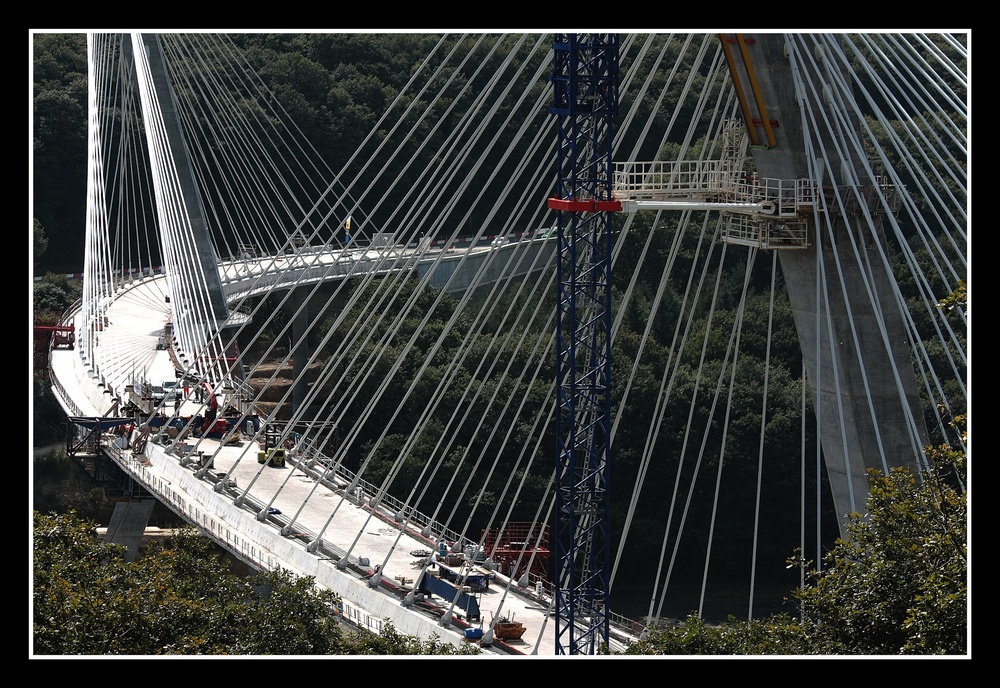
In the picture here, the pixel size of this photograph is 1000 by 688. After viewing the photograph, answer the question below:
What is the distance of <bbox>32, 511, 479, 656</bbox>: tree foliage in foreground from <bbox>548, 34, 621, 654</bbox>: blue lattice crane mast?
283cm

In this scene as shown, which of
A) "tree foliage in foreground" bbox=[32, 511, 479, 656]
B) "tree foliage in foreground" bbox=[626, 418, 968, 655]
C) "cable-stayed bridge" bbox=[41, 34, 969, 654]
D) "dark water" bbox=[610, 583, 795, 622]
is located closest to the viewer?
"tree foliage in foreground" bbox=[626, 418, 968, 655]

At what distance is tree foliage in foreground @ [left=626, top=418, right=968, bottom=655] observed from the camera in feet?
64.2

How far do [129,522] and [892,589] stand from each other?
100 feet

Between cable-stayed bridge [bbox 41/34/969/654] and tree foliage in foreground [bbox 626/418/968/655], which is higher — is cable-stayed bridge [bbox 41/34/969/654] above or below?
above

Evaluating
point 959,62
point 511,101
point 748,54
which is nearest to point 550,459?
point 959,62

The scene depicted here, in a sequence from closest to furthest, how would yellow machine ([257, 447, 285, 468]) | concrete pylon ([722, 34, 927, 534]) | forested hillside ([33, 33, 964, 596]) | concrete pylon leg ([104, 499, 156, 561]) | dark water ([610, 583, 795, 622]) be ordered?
1. concrete pylon ([722, 34, 927, 534])
2. yellow machine ([257, 447, 285, 468])
3. concrete pylon leg ([104, 499, 156, 561])
4. dark water ([610, 583, 795, 622])
5. forested hillside ([33, 33, 964, 596])

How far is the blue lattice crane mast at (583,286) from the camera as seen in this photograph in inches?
1121

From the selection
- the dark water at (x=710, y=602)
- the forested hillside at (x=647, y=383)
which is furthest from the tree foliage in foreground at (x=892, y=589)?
the dark water at (x=710, y=602)

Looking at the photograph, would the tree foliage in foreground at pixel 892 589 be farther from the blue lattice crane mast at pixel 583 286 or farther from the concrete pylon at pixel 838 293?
the blue lattice crane mast at pixel 583 286

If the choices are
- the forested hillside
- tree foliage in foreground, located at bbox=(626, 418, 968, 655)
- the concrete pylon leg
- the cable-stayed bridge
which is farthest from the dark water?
tree foliage in foreground, located at bbox=(626, 418, 968, 655)

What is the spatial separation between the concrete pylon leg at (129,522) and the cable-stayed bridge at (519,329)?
172 centimetres

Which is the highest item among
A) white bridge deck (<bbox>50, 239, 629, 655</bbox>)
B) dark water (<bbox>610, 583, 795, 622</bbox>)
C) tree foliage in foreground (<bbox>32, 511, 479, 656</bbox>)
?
dark water (<bbox>610, 583, 795, 622</bbox>)

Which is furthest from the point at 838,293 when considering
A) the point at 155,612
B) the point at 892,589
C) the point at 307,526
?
the point at 307,526

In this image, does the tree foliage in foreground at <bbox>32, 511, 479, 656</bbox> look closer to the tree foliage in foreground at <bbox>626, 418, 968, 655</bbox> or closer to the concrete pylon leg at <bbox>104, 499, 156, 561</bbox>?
the tree foliage in foreground at <bbox>626, 418, 968, 655</bbox>
